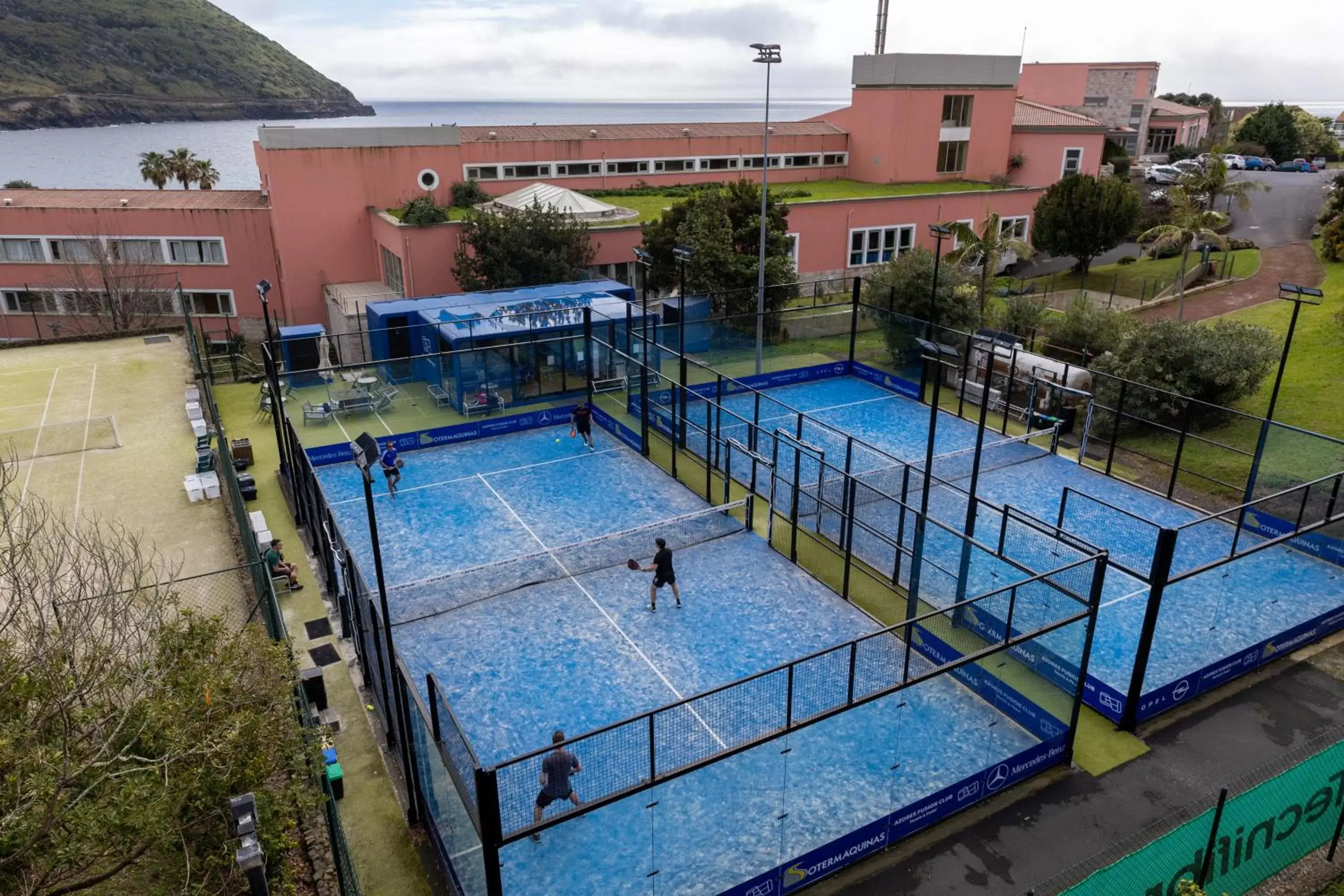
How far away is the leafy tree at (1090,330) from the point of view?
26.5 m

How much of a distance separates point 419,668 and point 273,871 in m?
5.75

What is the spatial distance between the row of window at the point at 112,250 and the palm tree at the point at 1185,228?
3593 cm

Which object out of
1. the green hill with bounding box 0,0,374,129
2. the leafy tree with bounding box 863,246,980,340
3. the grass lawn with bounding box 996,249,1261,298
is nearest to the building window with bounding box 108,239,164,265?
the leafy tree with bounding box 863,246,980,340

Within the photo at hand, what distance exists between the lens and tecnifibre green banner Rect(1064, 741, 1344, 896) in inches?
337

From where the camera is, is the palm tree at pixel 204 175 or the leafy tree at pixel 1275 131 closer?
the palm tree at pixel 204 175

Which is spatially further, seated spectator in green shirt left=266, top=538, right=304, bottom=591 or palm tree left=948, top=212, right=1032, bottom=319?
palm tree left=948, top=212, right=1032, bottom=319

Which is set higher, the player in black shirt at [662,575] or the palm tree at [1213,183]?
the palm tree at [1213,183]

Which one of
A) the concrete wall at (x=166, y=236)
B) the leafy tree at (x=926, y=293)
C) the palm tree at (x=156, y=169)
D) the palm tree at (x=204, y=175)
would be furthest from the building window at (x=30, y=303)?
the leafy tree at (x=926, y=293)

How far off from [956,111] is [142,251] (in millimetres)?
38918

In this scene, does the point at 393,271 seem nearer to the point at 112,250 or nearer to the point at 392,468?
the point at 112,250

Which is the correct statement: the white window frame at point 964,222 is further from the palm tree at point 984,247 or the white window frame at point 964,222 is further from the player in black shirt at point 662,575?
the player in black shirt at point 662,575

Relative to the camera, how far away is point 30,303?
120 feet

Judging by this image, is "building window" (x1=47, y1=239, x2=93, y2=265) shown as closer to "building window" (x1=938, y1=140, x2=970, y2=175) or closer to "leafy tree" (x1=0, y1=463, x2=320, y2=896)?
"leafy tree" (x1=0, y1=463, x2=320, y2=896)

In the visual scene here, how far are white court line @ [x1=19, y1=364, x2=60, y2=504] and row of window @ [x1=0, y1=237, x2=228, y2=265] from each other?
8.35m
